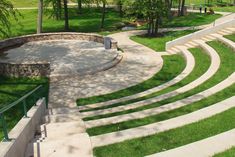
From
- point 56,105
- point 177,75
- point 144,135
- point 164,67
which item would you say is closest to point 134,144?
point 144,135

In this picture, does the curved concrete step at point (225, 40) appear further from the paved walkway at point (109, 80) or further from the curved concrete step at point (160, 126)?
the curved concrete step at point (160, 126)

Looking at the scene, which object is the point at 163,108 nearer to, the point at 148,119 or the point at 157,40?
the point at 148,119

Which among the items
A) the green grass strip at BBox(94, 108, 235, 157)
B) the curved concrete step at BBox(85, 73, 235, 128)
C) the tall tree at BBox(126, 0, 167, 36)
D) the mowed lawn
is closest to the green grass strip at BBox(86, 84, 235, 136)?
the curved concrete step at BBox(85, 73, 235, 128)

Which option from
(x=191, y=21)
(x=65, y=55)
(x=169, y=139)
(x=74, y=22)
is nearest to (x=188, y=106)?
(x=169, y=139)

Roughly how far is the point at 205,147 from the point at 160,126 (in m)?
2.41

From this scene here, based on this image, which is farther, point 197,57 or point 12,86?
point 197,57

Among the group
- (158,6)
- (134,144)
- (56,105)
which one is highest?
(158,6)

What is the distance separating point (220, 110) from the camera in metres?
12.2

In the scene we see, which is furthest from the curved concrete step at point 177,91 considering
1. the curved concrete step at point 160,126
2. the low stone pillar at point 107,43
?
the low stone pillar at point 107,43

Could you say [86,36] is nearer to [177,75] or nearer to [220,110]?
[177,75]

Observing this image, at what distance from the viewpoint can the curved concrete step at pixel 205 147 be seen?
8359 mm

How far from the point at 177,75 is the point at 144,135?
11.3 meters

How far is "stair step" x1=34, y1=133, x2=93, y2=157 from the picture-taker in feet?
30.3

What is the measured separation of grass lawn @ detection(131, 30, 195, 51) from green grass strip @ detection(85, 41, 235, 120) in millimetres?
5066
